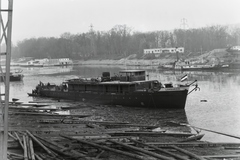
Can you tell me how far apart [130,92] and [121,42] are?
12567 centimetres

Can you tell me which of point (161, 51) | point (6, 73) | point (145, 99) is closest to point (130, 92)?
point (145, 99)

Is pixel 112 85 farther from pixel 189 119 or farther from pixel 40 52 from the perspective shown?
pixel 40 52

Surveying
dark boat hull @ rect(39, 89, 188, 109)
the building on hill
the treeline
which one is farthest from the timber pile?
the building on hill

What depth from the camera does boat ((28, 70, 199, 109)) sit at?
30078mm

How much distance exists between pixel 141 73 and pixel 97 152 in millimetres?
23292

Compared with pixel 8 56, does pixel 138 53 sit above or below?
above

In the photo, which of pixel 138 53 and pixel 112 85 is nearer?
pixel 112 85

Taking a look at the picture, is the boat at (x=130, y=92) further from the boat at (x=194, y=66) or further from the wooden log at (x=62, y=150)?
the boat at (x=194, y=66)

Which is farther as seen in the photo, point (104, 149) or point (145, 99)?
point (145, 99)

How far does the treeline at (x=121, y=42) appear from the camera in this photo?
5123 inches

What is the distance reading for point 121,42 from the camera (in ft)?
513

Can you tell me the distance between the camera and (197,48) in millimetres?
124812

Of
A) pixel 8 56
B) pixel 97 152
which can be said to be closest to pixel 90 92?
pixel 97 152

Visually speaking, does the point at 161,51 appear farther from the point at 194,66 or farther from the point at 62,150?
the point at 62,150
